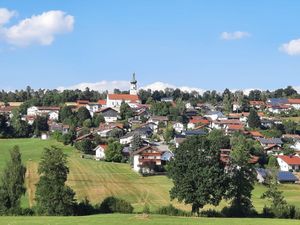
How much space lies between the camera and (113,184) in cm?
6931

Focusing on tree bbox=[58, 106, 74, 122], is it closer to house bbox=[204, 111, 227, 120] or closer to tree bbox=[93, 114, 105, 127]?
tree bbox=[93, 114, 105, 127]

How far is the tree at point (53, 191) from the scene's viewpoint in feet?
135

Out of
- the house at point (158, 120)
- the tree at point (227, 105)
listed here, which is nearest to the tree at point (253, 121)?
the house at point (158, 120)

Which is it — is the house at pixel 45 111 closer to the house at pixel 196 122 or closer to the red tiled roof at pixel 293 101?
the house at pixel 196 122

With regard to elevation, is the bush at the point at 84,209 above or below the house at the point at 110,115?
below

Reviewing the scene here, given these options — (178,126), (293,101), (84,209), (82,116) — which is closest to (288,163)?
(178,126)

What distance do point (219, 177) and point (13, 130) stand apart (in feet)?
284

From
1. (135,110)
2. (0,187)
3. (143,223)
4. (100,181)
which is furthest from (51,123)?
(143,223)

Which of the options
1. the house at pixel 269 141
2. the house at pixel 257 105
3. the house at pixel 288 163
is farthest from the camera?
the house at pixel 257 105

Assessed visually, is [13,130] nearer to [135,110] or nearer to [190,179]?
[135,110]

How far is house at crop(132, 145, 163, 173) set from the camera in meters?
82.7

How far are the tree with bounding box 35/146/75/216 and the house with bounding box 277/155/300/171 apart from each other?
57.6 metres

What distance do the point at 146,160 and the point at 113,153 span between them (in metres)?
9.21

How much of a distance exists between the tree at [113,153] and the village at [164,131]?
1.38ft
